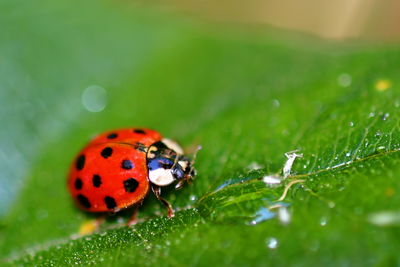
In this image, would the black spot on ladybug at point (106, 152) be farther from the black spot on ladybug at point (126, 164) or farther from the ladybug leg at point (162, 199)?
the ladybug leg at point (162, 199)

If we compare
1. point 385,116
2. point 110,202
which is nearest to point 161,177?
point 110,202

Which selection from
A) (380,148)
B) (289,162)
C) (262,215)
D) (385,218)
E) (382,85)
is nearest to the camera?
(385,218)

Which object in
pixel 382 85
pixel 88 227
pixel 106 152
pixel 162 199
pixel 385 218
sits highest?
pixel 382 85

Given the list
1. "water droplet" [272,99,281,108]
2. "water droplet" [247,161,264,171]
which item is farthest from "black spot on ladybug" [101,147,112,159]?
"water droplet" [272,99,281,108]

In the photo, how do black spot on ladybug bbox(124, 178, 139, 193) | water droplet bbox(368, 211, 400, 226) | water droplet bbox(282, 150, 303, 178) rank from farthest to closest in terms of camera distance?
black spot on ladybug bbox(124, 178, 139, 193)
water droplet bbox(282, 150, 303, 178)
water droplet bbox(368, 211, 400, 226)

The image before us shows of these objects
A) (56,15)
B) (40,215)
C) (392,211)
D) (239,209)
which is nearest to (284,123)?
(239,209)

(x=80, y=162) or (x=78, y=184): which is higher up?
(x=80, y=162)

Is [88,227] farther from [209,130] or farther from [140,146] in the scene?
[209,130]

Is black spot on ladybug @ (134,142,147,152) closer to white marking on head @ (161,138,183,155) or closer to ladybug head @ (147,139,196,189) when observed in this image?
ladybug head @ (147,139,196,189)
